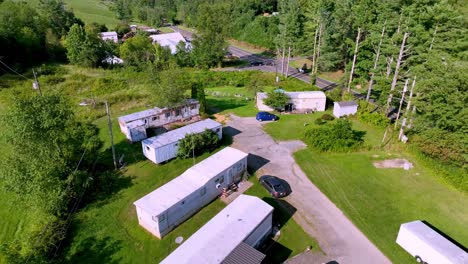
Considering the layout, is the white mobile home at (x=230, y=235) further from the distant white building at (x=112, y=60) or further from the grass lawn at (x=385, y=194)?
the distant white building at (x=112, y=60)

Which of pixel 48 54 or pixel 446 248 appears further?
pixel 48 54

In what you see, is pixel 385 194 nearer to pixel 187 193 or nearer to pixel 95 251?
pixel 187 193

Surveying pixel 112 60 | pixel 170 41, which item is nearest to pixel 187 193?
pixel 112 60

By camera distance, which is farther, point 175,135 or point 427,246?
point 175,135

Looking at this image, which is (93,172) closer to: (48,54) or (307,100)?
(307,100)

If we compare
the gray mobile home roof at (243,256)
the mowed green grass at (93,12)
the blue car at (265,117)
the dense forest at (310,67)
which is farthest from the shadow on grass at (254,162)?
the mowed green grass at (93,12)

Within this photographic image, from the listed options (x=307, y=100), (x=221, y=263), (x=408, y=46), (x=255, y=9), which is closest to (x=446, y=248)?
(x=221, y=263)
